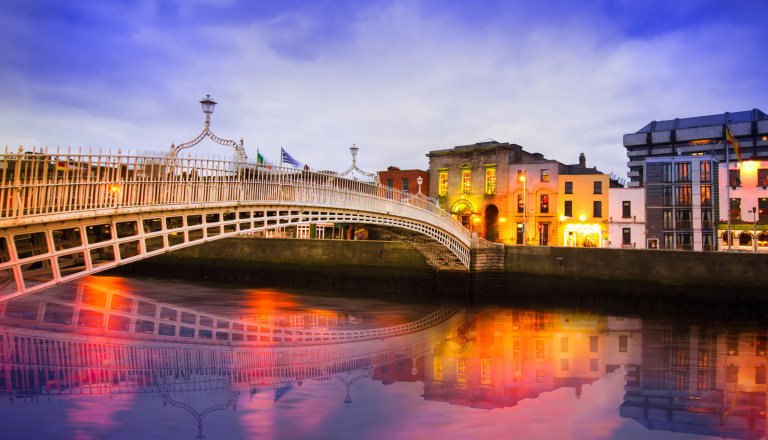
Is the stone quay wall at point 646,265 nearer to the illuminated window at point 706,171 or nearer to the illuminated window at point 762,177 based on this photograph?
the illuminated window at point 762,177

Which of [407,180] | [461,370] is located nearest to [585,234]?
[407,180]

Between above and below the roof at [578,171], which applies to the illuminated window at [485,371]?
below

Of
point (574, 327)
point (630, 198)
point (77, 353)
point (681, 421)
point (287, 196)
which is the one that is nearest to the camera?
point (681, 421)

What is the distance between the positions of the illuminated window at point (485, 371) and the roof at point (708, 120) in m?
64.5

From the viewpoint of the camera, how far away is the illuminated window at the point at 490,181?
136 feet

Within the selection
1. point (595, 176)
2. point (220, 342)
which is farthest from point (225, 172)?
point (595, 176)

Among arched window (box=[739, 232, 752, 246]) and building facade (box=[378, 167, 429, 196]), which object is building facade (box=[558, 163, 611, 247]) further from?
building facade (box=[378, 167, 429, 196])

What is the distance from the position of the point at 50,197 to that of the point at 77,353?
4.10 meters

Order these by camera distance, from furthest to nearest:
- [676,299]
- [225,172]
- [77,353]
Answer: [676,299], [225,172], [77,353]

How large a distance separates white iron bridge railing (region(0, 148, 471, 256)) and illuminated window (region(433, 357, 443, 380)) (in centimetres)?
616

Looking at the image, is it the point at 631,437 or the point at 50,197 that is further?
the point at 50,197

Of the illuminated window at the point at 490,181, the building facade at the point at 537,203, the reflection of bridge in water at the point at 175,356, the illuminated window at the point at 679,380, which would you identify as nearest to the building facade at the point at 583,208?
the building facade at the point at 537,203

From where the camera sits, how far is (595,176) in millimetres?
37906

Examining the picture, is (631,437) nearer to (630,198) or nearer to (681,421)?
(681,421)
